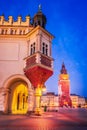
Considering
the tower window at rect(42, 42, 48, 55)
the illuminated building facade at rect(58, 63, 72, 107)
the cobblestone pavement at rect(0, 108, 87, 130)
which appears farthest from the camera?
the illuminated building facade at rect(58, 63, 72, 107)

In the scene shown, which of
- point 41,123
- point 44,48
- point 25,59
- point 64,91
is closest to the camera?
point 41,123

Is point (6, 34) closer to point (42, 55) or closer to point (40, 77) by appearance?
point (42, 55)

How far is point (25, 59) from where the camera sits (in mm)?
20734

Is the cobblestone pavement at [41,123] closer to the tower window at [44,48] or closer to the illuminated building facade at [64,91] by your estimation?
the tower window at [44,48]

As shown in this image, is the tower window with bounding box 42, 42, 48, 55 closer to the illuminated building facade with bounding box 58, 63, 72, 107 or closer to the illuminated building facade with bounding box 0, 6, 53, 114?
the illuminated building facade with bounding box 0, 6, 53, 114

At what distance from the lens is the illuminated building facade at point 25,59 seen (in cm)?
1937

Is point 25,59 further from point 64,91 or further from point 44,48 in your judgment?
point 64,91

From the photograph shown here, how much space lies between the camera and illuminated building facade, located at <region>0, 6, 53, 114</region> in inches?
762

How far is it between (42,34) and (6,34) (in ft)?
16.0

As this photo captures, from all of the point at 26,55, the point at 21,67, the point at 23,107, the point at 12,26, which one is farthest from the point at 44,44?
the point at 23,107

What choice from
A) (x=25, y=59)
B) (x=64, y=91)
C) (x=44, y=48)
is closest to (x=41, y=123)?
(x=25, y=59)

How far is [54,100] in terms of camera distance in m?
110

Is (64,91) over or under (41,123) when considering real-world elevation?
over

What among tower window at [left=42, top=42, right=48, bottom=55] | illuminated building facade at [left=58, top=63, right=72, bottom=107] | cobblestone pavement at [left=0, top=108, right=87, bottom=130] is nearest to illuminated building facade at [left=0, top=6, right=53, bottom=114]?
tower window at [left=42, top=42, right=48, bottom=55]
